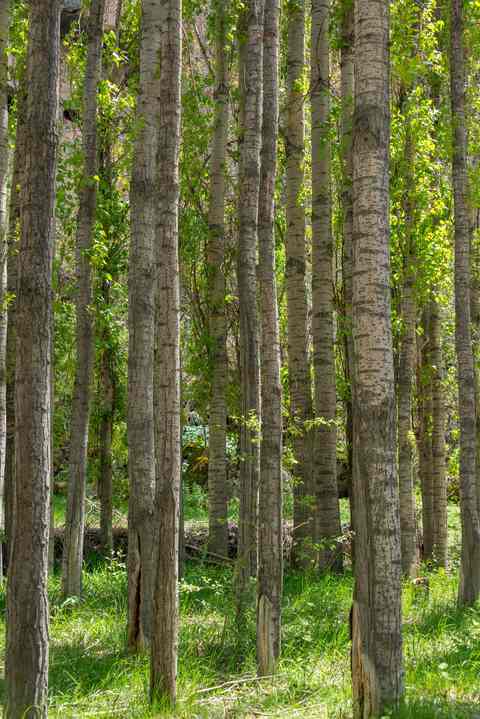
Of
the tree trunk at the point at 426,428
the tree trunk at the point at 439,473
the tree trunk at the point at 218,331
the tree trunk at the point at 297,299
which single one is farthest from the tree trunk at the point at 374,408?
the tree trunk at the point at 426,428

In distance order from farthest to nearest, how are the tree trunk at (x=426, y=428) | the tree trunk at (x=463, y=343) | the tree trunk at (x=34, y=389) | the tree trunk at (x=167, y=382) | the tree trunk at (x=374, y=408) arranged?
the tree trunk at (x=426, y=428)
the tree trunk at (x=463, y=343)
the tree trunk at (x=167, y=382)
the tree trunk at (x=374, y=408)
the tree trunk at (x=34, y=389)

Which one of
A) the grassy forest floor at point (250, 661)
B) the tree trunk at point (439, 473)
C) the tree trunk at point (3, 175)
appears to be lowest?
the grassy forest floor at point (250, 661)

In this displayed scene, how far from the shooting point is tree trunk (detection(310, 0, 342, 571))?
1325 centimetres

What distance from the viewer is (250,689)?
7445 millimetres

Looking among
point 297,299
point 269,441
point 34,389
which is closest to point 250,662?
point 269,441

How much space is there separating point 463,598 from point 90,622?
4.58m

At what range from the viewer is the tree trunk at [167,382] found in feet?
21.5

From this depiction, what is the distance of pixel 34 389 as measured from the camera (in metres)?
5.71

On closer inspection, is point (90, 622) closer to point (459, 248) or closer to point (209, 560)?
point (209, 560)

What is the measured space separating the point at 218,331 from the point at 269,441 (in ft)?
20.4

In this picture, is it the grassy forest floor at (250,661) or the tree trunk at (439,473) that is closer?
the grassy forest floor at (250,661)

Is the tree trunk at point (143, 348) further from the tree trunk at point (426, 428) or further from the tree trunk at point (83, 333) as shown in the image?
the tree trunk at point (426, 428)

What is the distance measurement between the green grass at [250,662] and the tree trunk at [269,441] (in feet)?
1.54

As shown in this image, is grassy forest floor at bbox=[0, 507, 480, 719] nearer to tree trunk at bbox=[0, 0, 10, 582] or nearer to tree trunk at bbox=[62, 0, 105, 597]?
tree trunk at bbox=[62, 0, 105, 597]
